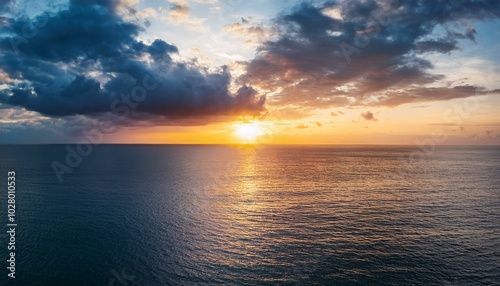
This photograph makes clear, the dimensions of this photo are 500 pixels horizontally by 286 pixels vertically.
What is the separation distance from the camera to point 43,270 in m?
52.7

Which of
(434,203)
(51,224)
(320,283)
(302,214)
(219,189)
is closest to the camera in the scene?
(320,283)

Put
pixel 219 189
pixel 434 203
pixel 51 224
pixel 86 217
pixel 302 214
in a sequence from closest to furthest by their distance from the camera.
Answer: pixel 51 224 → pixel 86 217 → pixel 302 214 → pixel 434 203 → pixel 219 189

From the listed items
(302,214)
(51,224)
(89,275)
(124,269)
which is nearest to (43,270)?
(89,275)

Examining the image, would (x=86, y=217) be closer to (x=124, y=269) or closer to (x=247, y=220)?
(x=124, y=269)

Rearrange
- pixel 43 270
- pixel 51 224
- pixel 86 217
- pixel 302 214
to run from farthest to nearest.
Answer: pixel 302 214
pixel 86 217
pixel 51 224
pixel 43 270

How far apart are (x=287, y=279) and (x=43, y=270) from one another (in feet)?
147

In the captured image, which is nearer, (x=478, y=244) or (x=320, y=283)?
(x=320, y=283)

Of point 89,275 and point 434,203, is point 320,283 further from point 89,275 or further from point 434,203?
point 434,203

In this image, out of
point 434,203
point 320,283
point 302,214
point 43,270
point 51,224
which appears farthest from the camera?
point 434,203

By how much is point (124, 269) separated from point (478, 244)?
75.4 m

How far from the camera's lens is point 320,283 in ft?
162

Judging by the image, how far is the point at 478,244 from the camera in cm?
6378

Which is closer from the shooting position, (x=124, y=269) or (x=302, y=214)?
(x=124, y=269)

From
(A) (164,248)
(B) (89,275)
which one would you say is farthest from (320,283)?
(B) (89,275)
